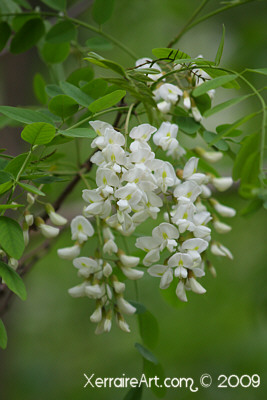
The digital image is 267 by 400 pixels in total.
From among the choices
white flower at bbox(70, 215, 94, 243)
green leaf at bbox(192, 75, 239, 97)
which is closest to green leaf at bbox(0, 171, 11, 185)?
white flower at bbox(70, 215, 94, 243)

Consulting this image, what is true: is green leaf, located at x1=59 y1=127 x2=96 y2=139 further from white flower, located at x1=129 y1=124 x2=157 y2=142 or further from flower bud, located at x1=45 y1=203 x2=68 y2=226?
flower bud, located at x1=45 y1=203 x2=68 y2=226

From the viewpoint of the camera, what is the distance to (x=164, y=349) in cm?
174

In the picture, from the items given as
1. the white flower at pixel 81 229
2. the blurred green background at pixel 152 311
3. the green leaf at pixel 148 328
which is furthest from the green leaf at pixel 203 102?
the blurred green background at pixel 152 311

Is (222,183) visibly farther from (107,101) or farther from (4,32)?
(4,32)

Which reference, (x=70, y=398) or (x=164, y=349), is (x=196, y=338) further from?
(x=70, y=398)

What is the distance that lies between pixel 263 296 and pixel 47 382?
1.14 metres

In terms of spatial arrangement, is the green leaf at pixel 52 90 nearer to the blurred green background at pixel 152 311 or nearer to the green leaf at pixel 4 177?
the green leaf at pixel 4 177

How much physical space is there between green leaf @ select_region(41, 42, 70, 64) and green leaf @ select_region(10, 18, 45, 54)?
0.05 metres

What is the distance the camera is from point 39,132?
0.52 m

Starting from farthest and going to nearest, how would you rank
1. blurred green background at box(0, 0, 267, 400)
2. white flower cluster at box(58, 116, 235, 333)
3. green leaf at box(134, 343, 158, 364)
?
blurred green background at box(0, 0, 267, 400) → green leaf at box(134, 343, 158, 364) → white flower cluster at box(58, 116, 235, 333)

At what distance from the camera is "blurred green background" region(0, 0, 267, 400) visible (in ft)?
5.38

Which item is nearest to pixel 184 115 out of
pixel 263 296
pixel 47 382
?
pixel 263 296

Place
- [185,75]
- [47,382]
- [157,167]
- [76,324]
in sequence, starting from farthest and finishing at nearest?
[76,324] → [47,382] → [185,75] → [157,167]

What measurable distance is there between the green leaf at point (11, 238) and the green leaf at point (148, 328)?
1.01 ft
